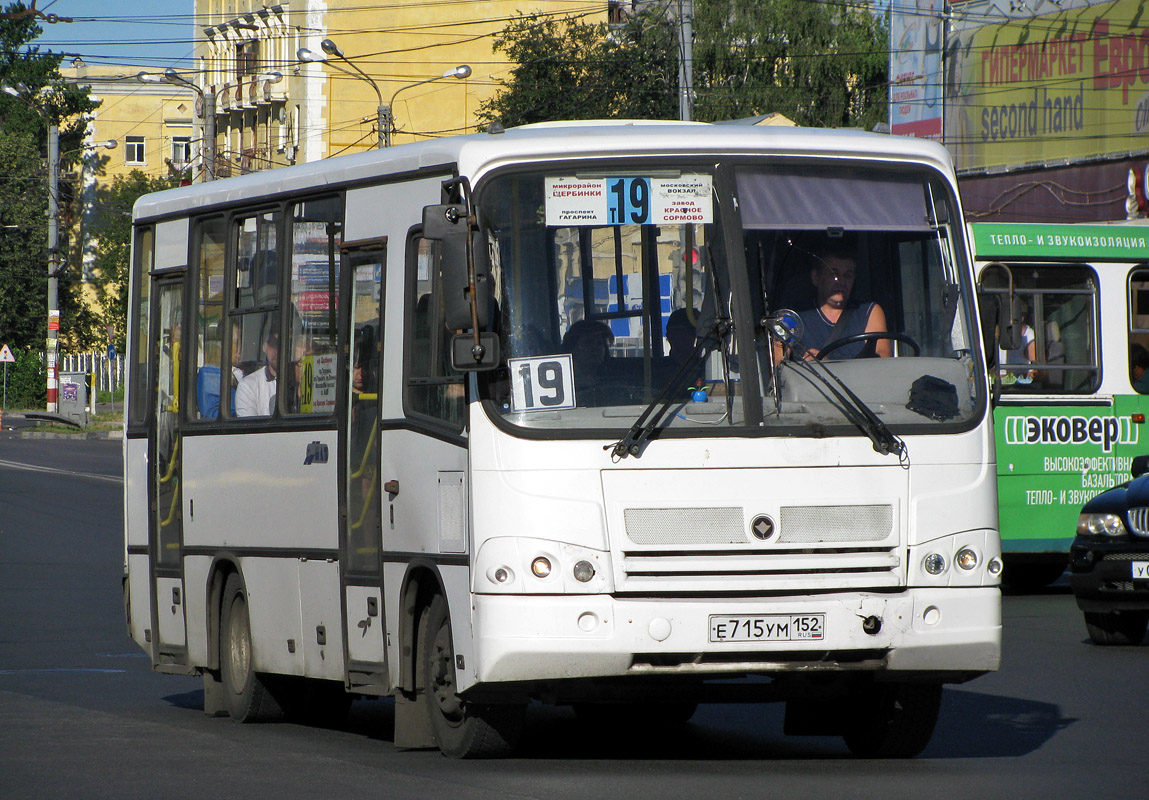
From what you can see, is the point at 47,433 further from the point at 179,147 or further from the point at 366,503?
the point at 366,503

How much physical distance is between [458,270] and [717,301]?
1.09 metres

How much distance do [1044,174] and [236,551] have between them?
95.6 ft

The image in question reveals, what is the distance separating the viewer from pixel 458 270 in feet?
27.1

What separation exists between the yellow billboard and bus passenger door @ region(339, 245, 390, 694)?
27.2 meters

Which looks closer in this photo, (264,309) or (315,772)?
(315,772)

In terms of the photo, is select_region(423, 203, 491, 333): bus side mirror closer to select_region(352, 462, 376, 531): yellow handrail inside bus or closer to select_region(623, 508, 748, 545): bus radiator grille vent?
select_region(623, 508, 748, 545): bus radiator grille vent

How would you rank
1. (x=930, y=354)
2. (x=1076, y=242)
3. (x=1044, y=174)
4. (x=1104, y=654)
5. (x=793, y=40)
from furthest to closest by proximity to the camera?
(x=793, y=40), (x=1044, y=174), (x=1076, y=242), (x=1104, y=654), (x=930, y=354)

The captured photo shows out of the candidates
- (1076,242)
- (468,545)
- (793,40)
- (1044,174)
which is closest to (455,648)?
(468,545)

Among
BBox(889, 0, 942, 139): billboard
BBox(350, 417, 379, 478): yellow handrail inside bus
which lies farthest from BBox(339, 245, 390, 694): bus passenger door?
BBox(889, 0, 942, 139): billboard

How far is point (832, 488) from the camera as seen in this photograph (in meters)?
8.52

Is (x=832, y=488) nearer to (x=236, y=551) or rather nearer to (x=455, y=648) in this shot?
(x=455, y=648)

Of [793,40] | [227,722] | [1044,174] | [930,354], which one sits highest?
[793,40]

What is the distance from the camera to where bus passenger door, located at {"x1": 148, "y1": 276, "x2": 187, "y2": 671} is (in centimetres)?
1187

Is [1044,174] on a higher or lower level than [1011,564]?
higher
